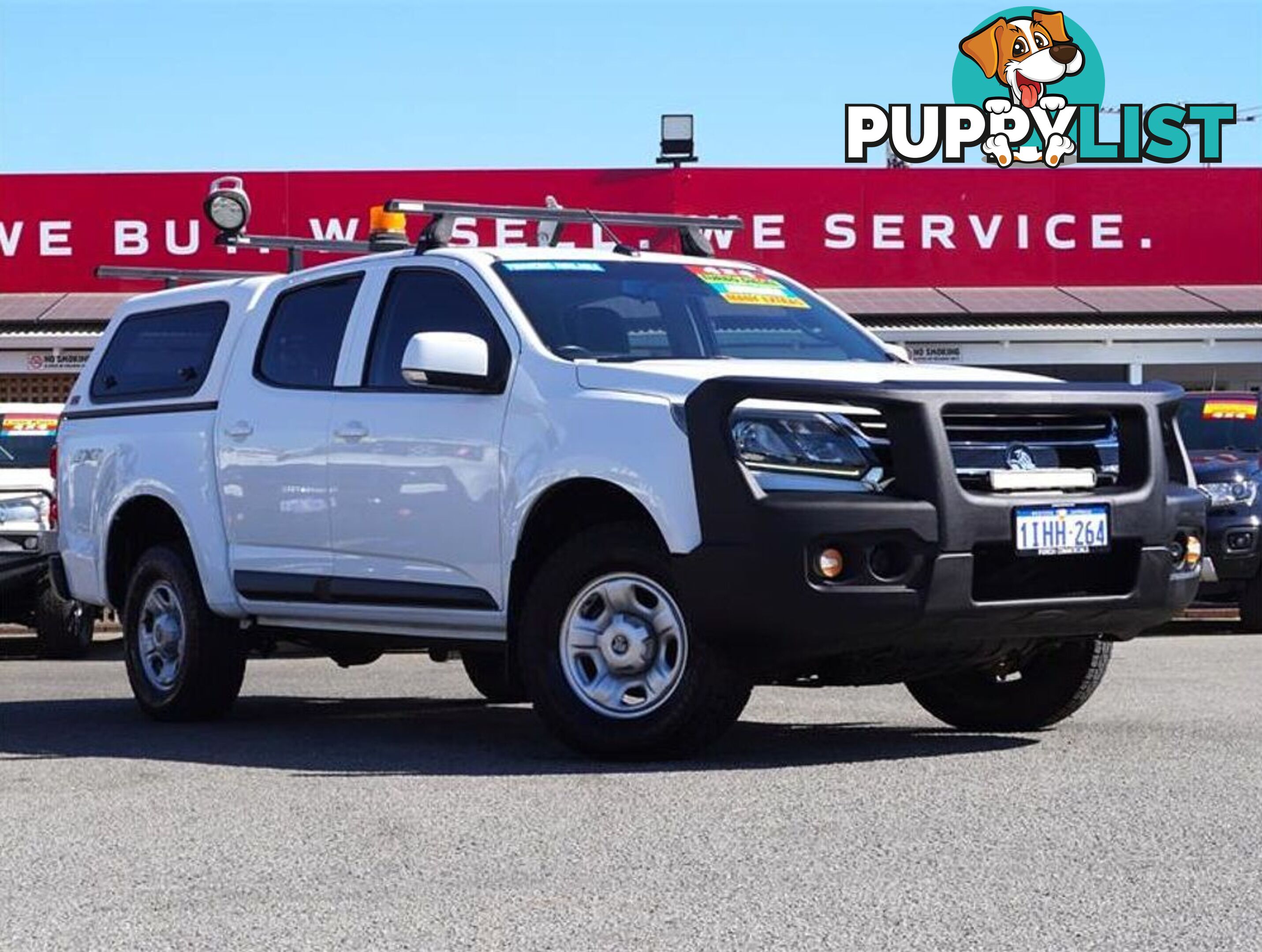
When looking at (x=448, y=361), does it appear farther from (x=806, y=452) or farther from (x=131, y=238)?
(x=131, y=238)

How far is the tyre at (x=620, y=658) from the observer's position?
306 inches

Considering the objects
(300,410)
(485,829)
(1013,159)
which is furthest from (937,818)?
(1013,159)

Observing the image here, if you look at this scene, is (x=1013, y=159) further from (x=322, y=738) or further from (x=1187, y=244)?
(x=322, y=738)

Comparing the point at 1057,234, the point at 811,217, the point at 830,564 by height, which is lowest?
the point at 830,564

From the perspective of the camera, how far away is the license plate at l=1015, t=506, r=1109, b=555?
7.77 metres

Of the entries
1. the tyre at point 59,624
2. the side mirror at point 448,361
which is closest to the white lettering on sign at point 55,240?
the tyre at point 59,624

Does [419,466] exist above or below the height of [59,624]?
above

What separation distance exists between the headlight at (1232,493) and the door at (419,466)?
7564 millimetres

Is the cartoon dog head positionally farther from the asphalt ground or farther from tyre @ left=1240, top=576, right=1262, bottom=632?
the asphalt ground

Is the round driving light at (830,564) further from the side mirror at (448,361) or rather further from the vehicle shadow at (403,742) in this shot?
the side mirror at (448,361)

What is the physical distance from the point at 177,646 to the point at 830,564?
358 centimetres

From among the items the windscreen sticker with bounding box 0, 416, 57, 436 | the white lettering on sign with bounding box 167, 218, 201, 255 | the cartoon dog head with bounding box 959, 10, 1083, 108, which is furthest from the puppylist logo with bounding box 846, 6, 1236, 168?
the windscreen sticker with bounding box 0, 416, 57, 436

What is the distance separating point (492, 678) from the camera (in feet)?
36.3

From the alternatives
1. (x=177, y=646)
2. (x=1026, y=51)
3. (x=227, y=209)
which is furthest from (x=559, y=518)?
(x=1026, y=51)
